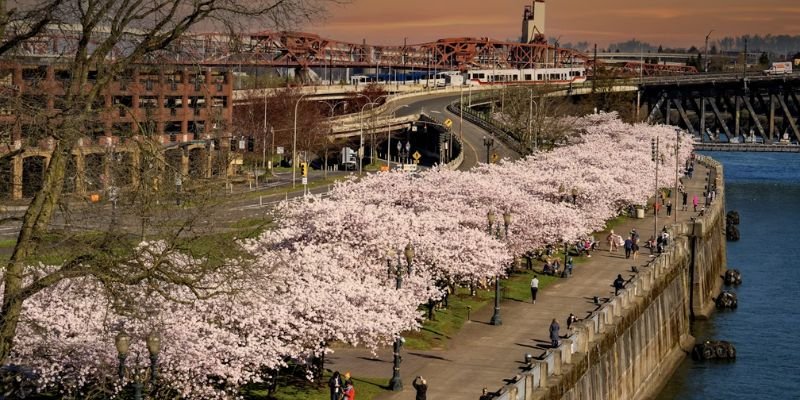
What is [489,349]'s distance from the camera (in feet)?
169

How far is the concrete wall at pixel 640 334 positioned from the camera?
4541cm

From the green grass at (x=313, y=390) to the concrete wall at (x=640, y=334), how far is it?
457cm

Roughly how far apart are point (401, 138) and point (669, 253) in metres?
102

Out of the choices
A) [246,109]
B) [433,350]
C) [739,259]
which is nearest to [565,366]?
[433,350]

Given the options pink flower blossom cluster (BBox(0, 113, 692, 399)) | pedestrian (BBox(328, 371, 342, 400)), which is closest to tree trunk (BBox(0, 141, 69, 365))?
pink flower blossom cluster (BBox(0, 113, 692, 399))

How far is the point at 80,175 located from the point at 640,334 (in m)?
42.1

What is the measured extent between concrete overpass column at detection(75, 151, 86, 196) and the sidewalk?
62.8 feet

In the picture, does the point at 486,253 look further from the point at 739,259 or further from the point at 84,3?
the point at 739,259

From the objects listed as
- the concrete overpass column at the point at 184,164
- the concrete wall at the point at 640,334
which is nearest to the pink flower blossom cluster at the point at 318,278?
the concrete overpass column at the point at 184,164

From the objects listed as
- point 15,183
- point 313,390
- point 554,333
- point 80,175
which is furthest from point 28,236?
point 554,333

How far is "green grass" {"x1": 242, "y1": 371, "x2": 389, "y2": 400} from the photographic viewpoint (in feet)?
140

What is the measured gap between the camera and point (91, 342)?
3653 cm

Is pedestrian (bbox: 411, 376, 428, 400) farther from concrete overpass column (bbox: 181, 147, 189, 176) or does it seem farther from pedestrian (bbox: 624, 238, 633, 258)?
pedestrian (bbox: 624, 238, 633, 258)

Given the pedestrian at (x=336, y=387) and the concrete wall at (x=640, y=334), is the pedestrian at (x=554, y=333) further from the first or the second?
the pedestrian at (x=336, y=387)
